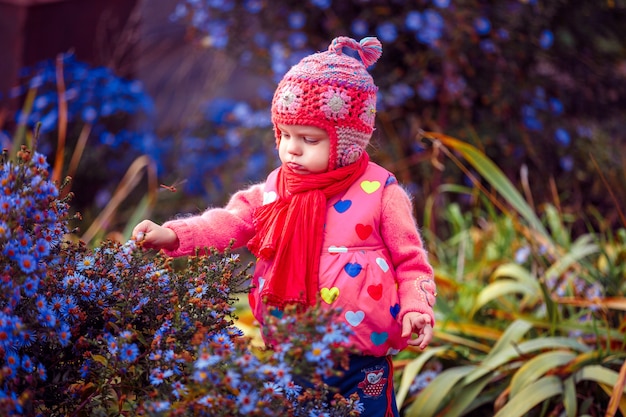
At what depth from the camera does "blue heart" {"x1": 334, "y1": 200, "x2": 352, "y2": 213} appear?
1990mm

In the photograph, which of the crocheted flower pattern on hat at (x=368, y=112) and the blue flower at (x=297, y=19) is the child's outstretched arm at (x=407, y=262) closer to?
the crocheted flower pattern on hat at (x=368, y=112)

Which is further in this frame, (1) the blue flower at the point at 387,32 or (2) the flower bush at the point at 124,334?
(1) the blue flower at the point at 387,32

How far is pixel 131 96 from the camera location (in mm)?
5172

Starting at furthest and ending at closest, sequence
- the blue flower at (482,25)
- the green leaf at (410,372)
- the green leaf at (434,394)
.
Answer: the blue flower at (482,25)
the green leaf at (410,372)
the green leaf at (434,394)

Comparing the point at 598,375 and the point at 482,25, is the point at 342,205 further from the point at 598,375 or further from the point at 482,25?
the point at 482,25

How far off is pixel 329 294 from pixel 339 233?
15cm

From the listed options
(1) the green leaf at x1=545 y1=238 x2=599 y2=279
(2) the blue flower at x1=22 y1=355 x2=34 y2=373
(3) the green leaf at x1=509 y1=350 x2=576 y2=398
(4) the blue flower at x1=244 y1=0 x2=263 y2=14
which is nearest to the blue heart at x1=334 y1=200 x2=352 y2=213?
(2) the blue flower at x1=22 y1=355 x2=34 y2=373

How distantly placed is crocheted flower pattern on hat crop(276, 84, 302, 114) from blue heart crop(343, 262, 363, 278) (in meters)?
0.40

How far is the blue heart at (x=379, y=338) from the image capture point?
6.31ft

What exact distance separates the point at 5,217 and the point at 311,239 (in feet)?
2.34

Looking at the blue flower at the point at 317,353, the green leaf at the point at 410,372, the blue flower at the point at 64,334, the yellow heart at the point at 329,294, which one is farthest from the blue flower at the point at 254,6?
the blue flower at the point at 317,353

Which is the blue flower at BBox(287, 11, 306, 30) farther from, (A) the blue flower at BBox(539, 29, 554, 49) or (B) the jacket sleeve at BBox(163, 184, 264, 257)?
(B) the jacket sleeve at BBox(163, 184, 264, 257)

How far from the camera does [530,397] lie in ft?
7.86

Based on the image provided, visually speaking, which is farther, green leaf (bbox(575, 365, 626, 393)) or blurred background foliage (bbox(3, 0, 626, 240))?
blurred background foliage (bbox(3, 0, 626, 240))
